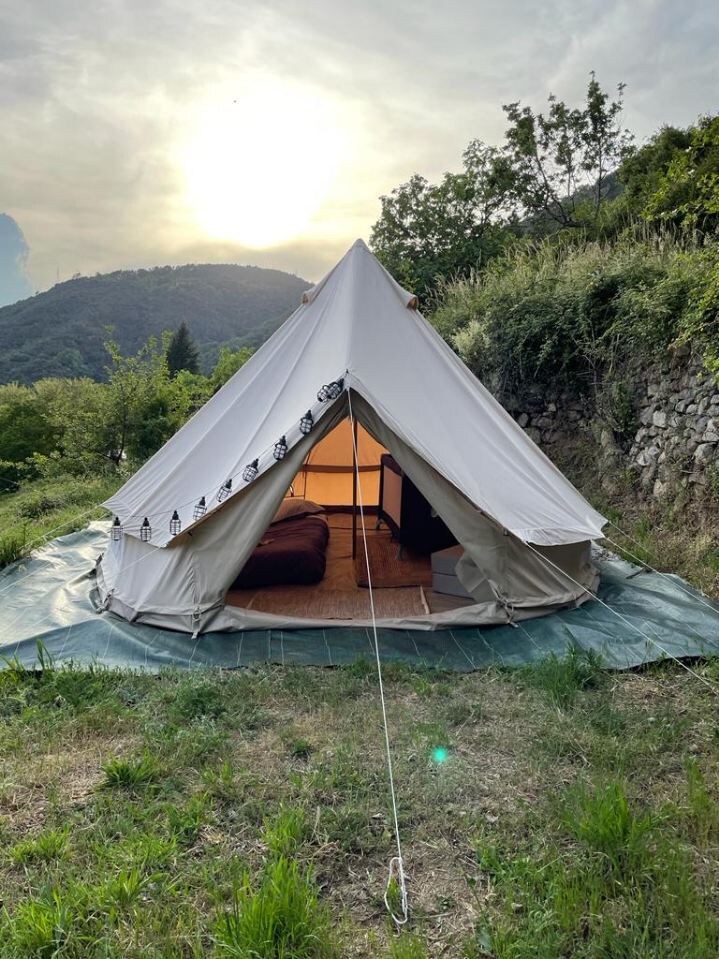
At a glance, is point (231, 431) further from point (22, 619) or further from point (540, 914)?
point (540, 914)

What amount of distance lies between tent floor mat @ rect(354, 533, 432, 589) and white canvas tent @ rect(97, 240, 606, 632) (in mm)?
652

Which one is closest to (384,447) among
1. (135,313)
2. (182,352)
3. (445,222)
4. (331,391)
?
(331,391)

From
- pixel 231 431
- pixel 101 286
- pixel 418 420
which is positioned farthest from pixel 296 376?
pixel 101 286

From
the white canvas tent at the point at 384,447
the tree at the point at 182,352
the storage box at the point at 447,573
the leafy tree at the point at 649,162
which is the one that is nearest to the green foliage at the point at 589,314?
the white canvas tent at the point at 384,447

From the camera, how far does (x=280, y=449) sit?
3043 millimetres

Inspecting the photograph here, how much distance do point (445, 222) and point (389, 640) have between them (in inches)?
769

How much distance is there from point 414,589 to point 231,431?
5.15ft

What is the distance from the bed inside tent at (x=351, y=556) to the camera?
3.61 meters

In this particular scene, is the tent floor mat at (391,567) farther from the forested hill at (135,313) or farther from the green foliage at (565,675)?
the forested hill at (135,313)

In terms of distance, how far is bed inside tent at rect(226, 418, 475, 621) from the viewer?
3607 mm

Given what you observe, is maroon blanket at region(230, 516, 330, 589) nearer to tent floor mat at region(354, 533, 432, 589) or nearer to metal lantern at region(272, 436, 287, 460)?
tent floor mat at region(354, 533, 432, 589)

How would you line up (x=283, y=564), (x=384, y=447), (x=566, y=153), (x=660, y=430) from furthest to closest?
(x=566, y=153), (x=660, y=430), (x=283, y=564), (x=384, y=447)

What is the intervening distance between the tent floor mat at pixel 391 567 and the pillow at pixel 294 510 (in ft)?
1.85

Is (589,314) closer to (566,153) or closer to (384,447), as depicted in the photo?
(384,447)
